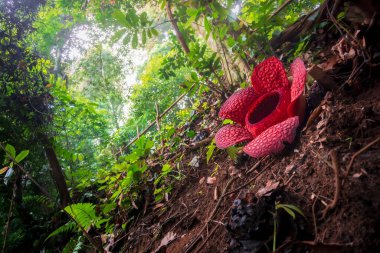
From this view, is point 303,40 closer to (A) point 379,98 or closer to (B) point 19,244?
(A) point 379,98

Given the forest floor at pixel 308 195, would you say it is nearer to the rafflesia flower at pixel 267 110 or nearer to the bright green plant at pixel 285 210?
the bright green plant at pixel 285 210

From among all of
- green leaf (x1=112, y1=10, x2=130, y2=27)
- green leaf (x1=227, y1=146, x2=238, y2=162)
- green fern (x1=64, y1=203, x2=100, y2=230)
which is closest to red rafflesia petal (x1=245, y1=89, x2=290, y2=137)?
green leaf (x1=227, y1=146, x2=238, y2=162)

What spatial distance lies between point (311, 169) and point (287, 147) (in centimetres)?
28

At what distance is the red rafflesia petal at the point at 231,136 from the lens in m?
1.44

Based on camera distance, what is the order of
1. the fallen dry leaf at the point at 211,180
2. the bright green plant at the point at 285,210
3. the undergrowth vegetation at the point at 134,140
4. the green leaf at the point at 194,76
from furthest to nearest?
the green leaf at the point at 194,76 < the undergrowth vegetation at the point at 134,140 < the fallen dry leaf at the point at 211,180 < the bright green plant at the point at 285,210

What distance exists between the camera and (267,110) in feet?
4.99

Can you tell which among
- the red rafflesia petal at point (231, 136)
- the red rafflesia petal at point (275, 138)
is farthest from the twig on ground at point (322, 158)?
the red rafflesia petal at point (231, 136)

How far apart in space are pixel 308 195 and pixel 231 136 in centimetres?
59

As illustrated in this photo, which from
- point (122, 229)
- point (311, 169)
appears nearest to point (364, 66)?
point (311, 169)

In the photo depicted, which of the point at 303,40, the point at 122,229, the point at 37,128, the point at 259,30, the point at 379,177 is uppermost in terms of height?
the point at 37,128

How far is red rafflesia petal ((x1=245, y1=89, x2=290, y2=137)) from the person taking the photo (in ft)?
4.44

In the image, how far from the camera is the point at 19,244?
260 cm

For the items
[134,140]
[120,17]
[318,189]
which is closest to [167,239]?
[318,189]

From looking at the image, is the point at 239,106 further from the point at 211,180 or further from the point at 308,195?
the point at 308,195
